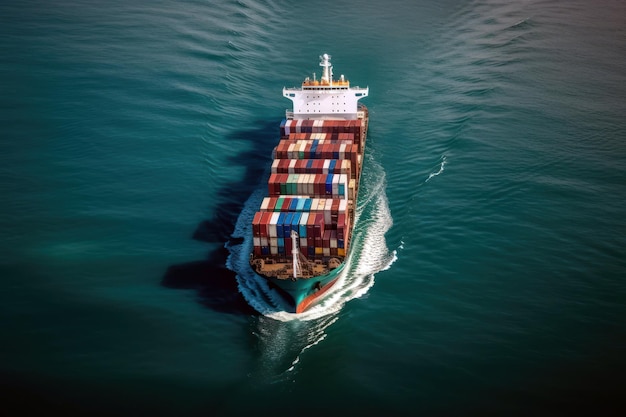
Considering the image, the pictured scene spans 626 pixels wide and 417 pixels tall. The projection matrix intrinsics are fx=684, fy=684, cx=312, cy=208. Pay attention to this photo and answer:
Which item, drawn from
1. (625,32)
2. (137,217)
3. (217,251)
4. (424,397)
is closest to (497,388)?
(424,397)

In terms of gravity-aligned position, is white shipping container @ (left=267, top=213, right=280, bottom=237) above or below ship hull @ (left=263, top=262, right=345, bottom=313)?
above

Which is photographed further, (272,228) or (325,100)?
(325,100)

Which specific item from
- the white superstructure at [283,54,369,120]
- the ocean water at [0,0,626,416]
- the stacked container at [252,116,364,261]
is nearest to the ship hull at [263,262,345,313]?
the ocean water at [0,0,626,416]

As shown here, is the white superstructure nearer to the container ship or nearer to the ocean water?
the ocean water

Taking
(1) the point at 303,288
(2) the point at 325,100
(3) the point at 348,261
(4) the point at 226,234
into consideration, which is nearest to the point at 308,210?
(3) the point at 348,261

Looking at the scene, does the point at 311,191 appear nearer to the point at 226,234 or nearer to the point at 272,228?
the point at 272,228

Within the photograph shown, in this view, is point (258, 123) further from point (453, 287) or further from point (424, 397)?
point (424, 397)

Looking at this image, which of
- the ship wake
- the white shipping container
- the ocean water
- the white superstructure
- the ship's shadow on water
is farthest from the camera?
the white superstructure
